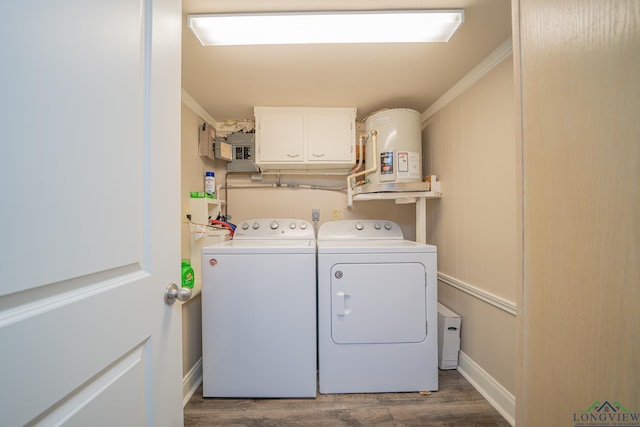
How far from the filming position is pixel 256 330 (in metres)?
1.46

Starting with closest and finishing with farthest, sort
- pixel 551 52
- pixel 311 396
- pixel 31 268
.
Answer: pixel 31 268 < pixel 551 52 < pixel 311 396

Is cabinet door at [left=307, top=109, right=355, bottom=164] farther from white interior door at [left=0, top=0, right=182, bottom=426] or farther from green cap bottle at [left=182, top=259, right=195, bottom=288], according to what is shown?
white interior door at [left=0, top=0, right=182, bottom=426]

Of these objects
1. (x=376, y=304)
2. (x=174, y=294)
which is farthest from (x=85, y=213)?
(x=376, y=304)

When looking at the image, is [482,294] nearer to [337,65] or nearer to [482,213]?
[482,213]

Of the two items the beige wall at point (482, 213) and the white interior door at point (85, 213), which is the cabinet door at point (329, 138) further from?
the white interior door at point (85, 213)

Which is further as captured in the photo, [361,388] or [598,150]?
[361,388]

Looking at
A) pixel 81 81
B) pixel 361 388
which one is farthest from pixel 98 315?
pixel 361 388

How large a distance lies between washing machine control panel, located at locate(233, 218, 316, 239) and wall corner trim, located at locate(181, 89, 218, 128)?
1087 millimetres

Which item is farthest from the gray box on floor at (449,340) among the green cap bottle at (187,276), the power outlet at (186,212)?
the power outlet at (186,212)

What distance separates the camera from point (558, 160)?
56cm

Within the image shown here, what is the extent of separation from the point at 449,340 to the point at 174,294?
6.43ft

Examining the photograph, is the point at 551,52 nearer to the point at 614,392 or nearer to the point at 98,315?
the point at 614,392

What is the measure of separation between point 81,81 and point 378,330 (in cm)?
172

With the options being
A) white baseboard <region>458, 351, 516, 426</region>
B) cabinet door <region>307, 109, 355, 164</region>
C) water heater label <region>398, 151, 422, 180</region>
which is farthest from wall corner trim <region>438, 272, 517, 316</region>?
cabinet door <region>307, 109, 355, 164</region>
